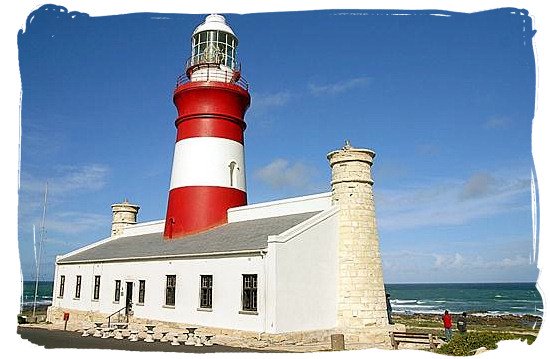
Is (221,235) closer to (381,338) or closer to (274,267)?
(274,267)

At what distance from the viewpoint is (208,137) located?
18.9 m

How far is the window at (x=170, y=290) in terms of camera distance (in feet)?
53.9

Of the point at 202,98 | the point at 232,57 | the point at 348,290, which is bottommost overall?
the point at 348,290

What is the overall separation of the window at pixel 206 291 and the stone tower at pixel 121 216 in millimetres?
12238

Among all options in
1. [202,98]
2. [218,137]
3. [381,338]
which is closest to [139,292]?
[218,137]

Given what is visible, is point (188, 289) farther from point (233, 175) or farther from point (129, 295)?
point (233, 175)

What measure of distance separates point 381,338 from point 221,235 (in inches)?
244

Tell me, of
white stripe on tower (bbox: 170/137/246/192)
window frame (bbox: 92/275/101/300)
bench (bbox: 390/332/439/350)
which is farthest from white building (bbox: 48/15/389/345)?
window frame (bbox: 92/275/101/300)

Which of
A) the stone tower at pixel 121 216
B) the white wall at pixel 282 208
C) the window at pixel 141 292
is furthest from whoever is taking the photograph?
the stone tower at pixel 121 216

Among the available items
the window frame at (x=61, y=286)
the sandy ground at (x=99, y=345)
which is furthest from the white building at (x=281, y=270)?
the window frame at (x=61, y=286)

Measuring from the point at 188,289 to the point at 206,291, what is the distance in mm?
876

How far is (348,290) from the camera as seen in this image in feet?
47.6

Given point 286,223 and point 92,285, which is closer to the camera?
point 286,223

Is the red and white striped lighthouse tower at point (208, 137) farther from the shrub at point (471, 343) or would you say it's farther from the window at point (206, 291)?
the shrub at point (471, 343)
